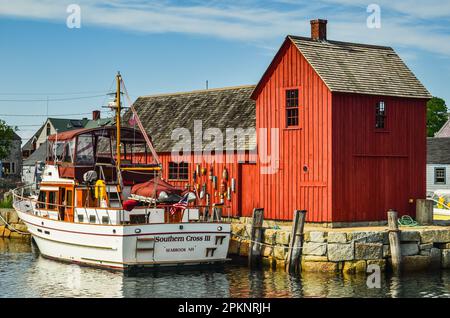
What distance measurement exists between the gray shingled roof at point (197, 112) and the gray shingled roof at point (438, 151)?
72.5 ft

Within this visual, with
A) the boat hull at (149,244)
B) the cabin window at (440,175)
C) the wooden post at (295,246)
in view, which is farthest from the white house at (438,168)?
the boat hull at (149,244)

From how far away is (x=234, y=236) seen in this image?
32.7m

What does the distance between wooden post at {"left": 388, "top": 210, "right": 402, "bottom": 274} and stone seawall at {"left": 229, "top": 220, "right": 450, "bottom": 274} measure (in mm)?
268

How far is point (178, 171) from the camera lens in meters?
39.7

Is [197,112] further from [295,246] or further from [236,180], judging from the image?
[295,246]

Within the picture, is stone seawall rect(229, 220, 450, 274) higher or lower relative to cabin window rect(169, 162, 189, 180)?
lower

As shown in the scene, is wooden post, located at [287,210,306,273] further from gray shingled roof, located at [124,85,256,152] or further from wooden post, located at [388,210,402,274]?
gray shingled roof, located at [124,85,256,152]

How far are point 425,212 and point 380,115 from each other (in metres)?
4.42

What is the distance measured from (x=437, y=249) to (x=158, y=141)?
15.9 meters

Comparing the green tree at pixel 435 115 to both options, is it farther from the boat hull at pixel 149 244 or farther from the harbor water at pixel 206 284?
the boat hull at pixel 149 244

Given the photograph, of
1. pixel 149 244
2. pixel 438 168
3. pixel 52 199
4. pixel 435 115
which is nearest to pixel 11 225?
pixel 52 199

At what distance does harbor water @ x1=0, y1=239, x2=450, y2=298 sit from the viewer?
25781 mm
